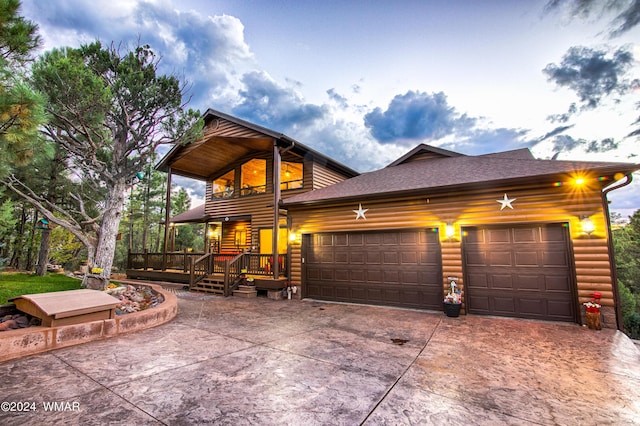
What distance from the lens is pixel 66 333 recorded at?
3957 millimetres

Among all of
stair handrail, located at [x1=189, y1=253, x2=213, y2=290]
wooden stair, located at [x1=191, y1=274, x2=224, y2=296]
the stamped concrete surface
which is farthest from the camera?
stair handrail, located at [x1=189, y1=253, x2=213, y2=290]

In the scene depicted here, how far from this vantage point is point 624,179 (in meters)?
5.14

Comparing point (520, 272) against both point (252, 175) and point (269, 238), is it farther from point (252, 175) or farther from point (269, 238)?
point (252, 175)

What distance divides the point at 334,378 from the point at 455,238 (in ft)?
16.2

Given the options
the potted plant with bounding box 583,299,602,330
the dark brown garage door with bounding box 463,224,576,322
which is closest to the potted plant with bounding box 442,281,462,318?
the dark brown garage door with bounding box 463,224,576,322

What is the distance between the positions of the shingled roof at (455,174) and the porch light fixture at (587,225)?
930 millimetres

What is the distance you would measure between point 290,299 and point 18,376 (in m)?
6.30

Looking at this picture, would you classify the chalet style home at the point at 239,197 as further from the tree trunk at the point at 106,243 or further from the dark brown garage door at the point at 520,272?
the dark brown garage door at the point at 520,272

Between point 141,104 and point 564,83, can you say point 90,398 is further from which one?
point 564,83

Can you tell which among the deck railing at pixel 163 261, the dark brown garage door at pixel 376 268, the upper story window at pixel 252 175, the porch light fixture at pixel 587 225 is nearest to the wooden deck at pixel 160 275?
the deck railing at pixel 163 261

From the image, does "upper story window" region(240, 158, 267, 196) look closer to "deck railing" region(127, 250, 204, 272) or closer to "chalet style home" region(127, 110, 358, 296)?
"chalet style home" region(127, 110, 358, 296)

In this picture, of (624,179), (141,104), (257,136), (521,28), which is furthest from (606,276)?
(141,104)

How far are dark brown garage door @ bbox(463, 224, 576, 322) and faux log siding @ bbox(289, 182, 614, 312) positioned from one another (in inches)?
8.3

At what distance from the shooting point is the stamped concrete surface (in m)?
2.28
